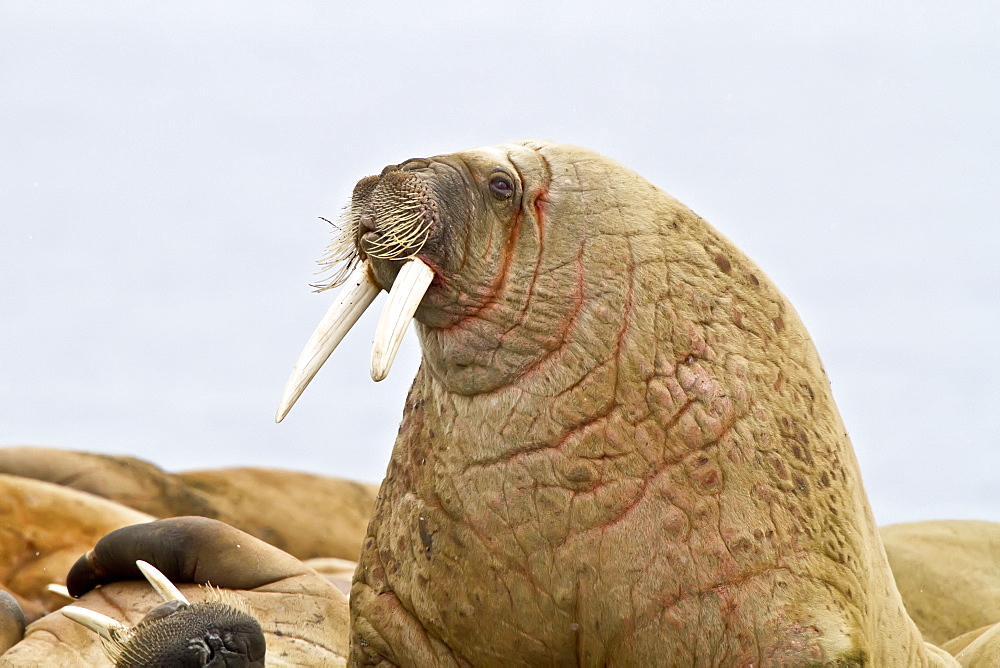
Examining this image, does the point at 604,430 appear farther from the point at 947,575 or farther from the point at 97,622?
the point at 947,575

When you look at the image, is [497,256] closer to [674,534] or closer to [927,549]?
[674,534]

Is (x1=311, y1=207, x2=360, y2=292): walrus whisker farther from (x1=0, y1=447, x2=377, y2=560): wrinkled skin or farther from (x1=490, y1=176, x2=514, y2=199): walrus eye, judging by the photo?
(x1=0, y1=447, x2=377, y2=560): wrinkled skin

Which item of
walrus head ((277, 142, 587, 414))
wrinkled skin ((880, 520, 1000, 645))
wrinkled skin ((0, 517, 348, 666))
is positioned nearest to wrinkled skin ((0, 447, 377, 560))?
wrinkled skin ((880, 520, 1000, 645))

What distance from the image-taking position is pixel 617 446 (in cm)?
389

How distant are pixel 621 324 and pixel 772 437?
1.82 ft

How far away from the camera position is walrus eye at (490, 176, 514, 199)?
13.0 ft

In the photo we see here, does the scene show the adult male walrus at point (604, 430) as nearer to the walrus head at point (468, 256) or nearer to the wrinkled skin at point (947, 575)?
the walrus head at point (468, 256)

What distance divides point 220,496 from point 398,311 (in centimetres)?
871

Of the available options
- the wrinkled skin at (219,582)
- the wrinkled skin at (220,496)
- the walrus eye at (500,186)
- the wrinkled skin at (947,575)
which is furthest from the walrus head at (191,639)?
the wrinkled skin at (220,496)

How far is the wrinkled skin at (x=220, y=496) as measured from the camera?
11484mm

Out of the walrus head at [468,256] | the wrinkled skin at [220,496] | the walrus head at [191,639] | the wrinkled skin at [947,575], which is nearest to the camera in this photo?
the walrus head at [191,639]

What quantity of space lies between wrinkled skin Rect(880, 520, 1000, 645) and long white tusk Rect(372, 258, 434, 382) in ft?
14.2

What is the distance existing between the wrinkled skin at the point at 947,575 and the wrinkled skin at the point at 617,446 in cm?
316

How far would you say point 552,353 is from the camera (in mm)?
3945
